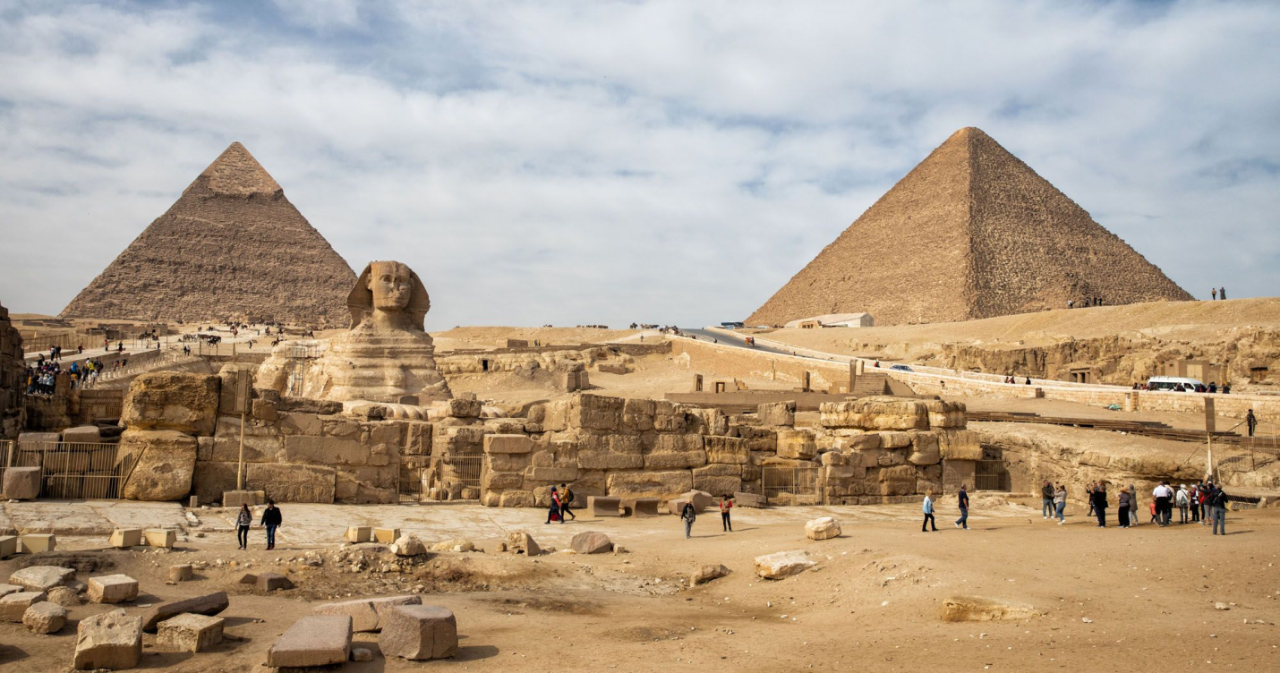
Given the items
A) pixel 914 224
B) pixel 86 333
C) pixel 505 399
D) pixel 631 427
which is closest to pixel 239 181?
pixel 914 224

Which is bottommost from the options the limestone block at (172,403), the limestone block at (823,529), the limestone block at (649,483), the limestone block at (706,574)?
the limestone block at (706,574)

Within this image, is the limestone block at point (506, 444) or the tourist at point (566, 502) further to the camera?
the limestone block at point (506, 444)

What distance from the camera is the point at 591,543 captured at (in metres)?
7.49

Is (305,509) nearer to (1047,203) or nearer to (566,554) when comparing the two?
(566,554)

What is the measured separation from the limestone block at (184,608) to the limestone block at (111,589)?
216mm

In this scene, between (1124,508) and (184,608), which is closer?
(184,608)

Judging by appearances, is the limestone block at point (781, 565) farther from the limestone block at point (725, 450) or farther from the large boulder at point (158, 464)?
the large boulder at point (158, 464)

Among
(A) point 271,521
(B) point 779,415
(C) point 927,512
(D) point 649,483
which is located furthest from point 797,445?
(A) point 271,521

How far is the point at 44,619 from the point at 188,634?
0.72m

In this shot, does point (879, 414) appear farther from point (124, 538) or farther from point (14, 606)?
point (14, 606)

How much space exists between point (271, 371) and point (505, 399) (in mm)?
10749

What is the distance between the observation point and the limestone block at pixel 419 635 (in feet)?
14.7

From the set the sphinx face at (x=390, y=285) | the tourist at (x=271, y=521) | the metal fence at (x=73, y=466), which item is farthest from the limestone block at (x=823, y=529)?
the sphinx face at (x=390, y=285)

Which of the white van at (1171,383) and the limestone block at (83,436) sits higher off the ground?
the white van at (1171,383)
